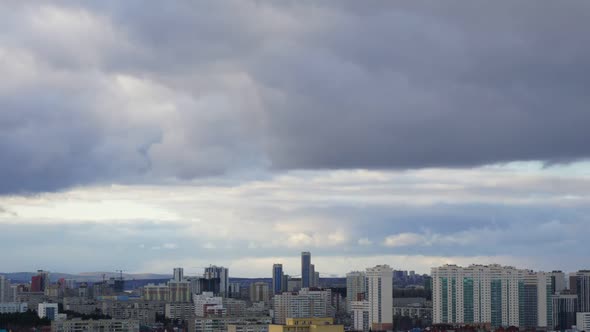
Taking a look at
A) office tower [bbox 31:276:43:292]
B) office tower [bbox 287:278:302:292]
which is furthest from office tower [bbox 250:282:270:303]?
office tower [bbox 31:276:43:292]

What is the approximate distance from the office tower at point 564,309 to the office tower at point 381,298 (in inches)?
689

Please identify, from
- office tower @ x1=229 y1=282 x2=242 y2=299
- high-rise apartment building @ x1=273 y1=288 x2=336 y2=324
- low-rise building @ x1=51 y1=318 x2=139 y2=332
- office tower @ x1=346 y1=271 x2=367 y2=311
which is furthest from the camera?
office tower @ x1=229 y1=282 x2=242 y2=299

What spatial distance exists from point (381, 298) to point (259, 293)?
6031 centimetres

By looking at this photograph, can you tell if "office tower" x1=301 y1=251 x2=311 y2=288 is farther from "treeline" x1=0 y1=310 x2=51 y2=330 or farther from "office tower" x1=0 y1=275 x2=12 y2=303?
"treeline" x1=0 y1=310 x2=51 y2=330

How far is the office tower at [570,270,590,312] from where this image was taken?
13062 centimetres

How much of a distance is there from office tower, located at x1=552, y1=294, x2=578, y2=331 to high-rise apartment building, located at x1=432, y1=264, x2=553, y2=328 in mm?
7265

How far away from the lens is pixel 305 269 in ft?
629

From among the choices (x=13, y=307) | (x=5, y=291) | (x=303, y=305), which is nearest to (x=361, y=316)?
(x=303, y=305)

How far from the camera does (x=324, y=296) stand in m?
136

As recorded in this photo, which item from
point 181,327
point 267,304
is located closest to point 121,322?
point 181,327

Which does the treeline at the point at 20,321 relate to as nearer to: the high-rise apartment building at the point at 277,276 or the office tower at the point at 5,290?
the office tower at the point at 5,290

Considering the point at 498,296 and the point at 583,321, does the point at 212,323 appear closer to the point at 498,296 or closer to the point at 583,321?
the point at 498,296

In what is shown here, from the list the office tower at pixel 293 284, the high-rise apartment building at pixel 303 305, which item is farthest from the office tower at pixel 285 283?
the high-rise apartment building at pixel 303 305

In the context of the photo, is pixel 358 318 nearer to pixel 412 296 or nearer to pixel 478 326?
pixel 478 326
